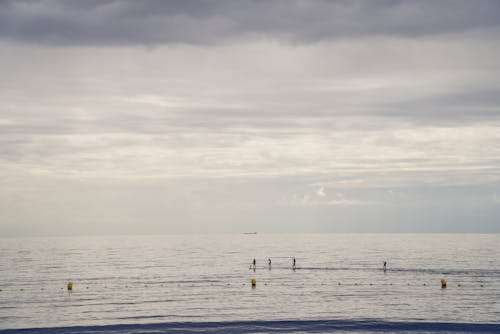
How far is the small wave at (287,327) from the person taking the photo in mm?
54281

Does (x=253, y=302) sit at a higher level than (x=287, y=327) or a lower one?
higher

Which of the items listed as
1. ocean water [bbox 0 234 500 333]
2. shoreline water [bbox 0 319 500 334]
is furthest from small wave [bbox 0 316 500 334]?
ocean water [bbox 0 234 500 333]

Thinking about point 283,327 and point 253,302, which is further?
point 253,302

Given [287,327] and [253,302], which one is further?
[253,302]

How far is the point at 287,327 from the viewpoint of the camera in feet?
184

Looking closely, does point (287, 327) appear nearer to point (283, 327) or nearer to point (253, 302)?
point (283, 327)

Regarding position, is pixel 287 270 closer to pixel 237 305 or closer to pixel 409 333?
pixel 237 305

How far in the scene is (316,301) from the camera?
239 ft

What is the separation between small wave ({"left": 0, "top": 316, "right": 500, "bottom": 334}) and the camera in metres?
54.3

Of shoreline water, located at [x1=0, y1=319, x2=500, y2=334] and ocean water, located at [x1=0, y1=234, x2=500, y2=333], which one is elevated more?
ocean water, located at [x1=0, y1=234, x2=500, y2=333]

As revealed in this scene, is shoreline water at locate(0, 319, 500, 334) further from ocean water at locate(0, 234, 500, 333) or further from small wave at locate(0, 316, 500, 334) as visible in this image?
ocean water at locate(0, 234, 500, 333)

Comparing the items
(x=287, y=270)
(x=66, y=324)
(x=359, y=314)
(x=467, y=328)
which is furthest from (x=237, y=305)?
(x=287, y=270)

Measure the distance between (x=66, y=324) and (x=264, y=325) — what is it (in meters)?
23.8

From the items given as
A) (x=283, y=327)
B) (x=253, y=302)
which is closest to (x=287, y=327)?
(x=283, y=327)
